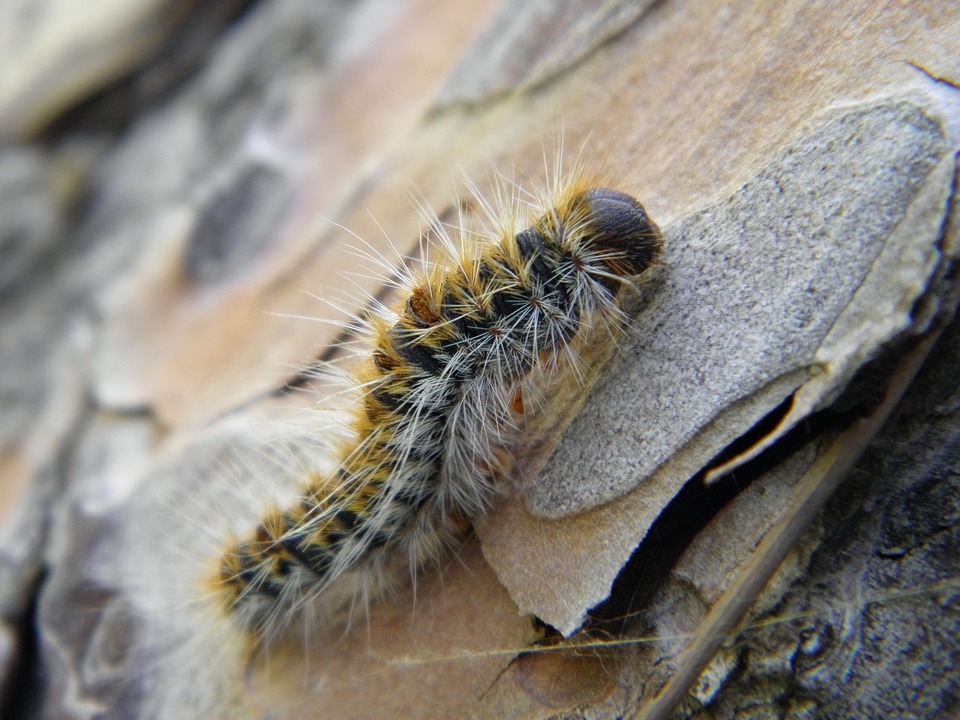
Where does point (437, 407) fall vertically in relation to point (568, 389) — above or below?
above

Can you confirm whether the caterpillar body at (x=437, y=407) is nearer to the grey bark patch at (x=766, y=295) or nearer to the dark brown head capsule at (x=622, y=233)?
the dark brown head capsule at (x=622, y=233)

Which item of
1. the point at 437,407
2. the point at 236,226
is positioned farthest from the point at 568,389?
the point at 236,226

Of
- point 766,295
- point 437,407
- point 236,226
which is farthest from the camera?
point 236,226

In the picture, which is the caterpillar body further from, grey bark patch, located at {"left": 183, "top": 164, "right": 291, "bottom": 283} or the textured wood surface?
grey bark patch, located at {"left": 183, "top": 164, "right": 291, "bottom": 283}

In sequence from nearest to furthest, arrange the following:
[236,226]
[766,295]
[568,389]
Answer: [766,295] → [568,389] → [236,226]

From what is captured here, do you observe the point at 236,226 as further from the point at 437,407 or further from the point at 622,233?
the point at 622,233

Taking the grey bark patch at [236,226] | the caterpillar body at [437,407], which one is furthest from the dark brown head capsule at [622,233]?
the grey bark patch at [236,226]

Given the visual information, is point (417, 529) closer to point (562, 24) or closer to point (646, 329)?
point (646, 329)

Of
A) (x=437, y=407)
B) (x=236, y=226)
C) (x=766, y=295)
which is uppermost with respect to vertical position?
(x=236, y=226)
